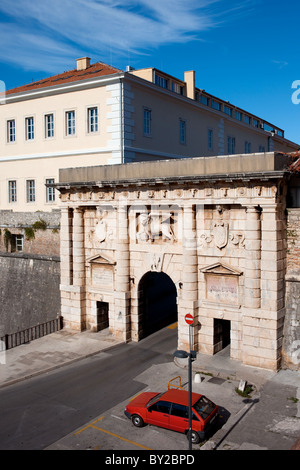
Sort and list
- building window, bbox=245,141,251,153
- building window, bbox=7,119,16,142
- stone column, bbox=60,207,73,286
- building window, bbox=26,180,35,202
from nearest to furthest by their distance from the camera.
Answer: stone column, bbox=60,207,73,286 < building window, bbox=26,180,35,202 < building window, bbox=7,119,16,142 < building window, bbox=245,141,251,153

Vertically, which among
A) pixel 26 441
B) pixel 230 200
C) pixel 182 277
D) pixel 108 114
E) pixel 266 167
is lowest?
pixel 26 441

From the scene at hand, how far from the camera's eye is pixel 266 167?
18.9 meters

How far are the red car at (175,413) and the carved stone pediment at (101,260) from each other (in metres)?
9.97

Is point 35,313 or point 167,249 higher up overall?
point 167,249

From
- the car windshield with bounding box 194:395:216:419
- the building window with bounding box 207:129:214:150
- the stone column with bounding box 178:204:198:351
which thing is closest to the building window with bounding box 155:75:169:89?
the building window with bounding box 207:129:214:150

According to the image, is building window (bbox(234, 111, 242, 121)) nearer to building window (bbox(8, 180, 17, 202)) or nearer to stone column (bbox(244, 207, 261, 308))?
building window (bbox(8, 180, 17, 202))

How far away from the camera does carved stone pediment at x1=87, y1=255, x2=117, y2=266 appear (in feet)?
80.4

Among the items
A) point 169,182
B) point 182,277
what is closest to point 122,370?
point 182,277

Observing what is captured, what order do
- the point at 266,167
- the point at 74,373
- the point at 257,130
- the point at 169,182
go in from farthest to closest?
the point at 257,130 → the point at 169,182 → the point at 74,373 → the point at 266,167

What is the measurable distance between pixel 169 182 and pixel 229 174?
3239 mm

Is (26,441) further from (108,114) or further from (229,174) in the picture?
(108,114)

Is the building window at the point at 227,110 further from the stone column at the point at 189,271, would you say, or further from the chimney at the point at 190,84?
the stone column at the point at 189,271

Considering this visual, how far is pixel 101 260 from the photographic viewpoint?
25047 mm

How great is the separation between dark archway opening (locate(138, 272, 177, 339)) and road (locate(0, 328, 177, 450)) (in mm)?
1975
